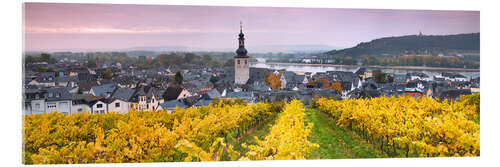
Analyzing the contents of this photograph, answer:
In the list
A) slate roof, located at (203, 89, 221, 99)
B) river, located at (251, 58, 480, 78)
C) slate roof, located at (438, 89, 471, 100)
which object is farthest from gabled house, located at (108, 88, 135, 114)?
slate roof, located at (438, 89, 471, 100)

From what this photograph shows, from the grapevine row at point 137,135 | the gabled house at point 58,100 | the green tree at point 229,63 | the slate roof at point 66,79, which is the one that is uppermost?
the green tree at point 229,63

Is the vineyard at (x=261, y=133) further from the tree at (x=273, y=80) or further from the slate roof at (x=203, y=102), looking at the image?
the tree at (x=273, y=80)

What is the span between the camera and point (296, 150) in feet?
17.3

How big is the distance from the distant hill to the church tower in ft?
7.77

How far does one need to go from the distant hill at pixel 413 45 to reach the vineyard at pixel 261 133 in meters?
1.09

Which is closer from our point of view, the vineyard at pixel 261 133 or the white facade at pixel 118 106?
the vineyard at pixel 261 133

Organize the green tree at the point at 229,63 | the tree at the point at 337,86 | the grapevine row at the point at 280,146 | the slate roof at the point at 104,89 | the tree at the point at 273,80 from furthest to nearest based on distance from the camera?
the tree at the point at 337,86 → the tree at the point at 273,80 → the green tree at the point at 229,63 → the slate roof at the point at 104,89 → the grapevine row at the point at 280,146

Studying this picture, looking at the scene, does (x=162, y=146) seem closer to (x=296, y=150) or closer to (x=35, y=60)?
(x=296, y=150)

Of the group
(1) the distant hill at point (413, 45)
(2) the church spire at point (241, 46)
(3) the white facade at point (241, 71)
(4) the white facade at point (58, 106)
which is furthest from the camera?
(3) the white facade at point (241, 71)

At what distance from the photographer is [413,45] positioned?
26.5ft

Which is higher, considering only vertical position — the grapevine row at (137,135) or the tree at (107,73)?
the tree at (107,73)

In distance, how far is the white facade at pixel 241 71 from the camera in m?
8.31

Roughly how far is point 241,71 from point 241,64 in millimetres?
211

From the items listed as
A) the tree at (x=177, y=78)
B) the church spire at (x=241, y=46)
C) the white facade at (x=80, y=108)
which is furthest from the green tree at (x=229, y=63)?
the white facade at (x=80, y=108)
